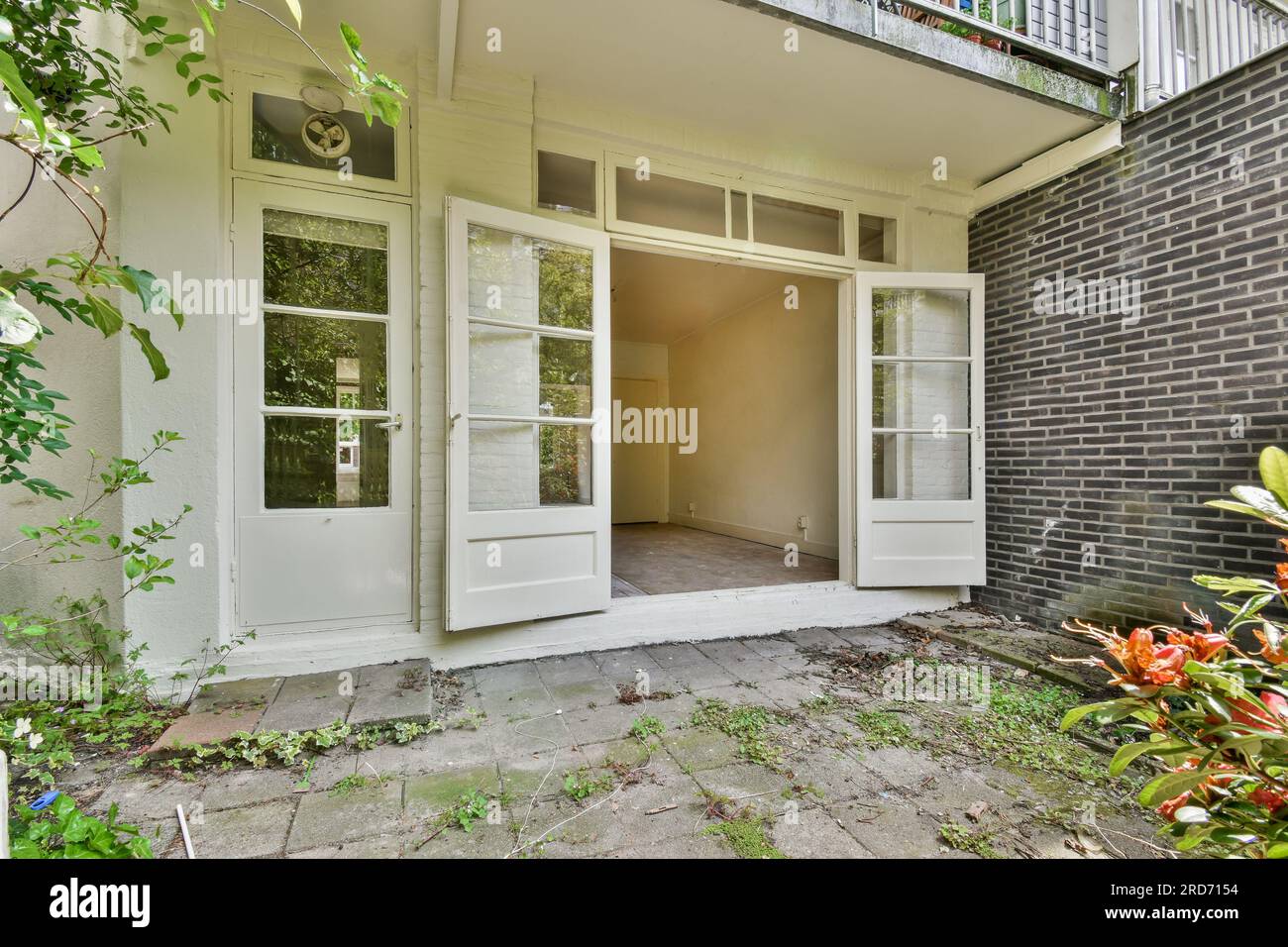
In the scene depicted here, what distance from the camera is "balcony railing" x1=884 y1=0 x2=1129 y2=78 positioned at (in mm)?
2760

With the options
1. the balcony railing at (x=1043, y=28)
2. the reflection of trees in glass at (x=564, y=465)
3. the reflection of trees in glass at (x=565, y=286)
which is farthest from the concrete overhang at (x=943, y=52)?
the reflection of trees in glass at (x=564, y=465)

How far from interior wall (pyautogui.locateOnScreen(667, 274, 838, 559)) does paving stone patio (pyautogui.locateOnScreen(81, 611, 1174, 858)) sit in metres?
2.95

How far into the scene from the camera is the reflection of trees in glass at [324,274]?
8.11ft

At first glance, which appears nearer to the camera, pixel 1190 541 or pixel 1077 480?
pixel 1190 541

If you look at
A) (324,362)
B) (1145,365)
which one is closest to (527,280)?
(324,362)

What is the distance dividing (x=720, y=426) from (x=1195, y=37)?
478 cm

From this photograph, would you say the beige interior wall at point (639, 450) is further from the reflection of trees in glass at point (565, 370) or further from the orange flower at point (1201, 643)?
the orange flower at point (1201, 643)

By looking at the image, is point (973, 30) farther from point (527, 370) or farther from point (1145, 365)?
point (527, 370)

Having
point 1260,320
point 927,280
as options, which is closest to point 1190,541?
point 1260,320

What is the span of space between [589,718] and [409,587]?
1.11 m

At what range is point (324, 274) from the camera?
8.34 feet

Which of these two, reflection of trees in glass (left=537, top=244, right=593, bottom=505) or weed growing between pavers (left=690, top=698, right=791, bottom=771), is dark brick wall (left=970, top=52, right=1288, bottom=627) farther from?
reflection of trees in glass (left=537, top=244, right=593, bottom=505)

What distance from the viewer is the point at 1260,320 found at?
241 cm

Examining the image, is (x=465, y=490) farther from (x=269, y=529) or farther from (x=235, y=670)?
(x=235, y=670)
